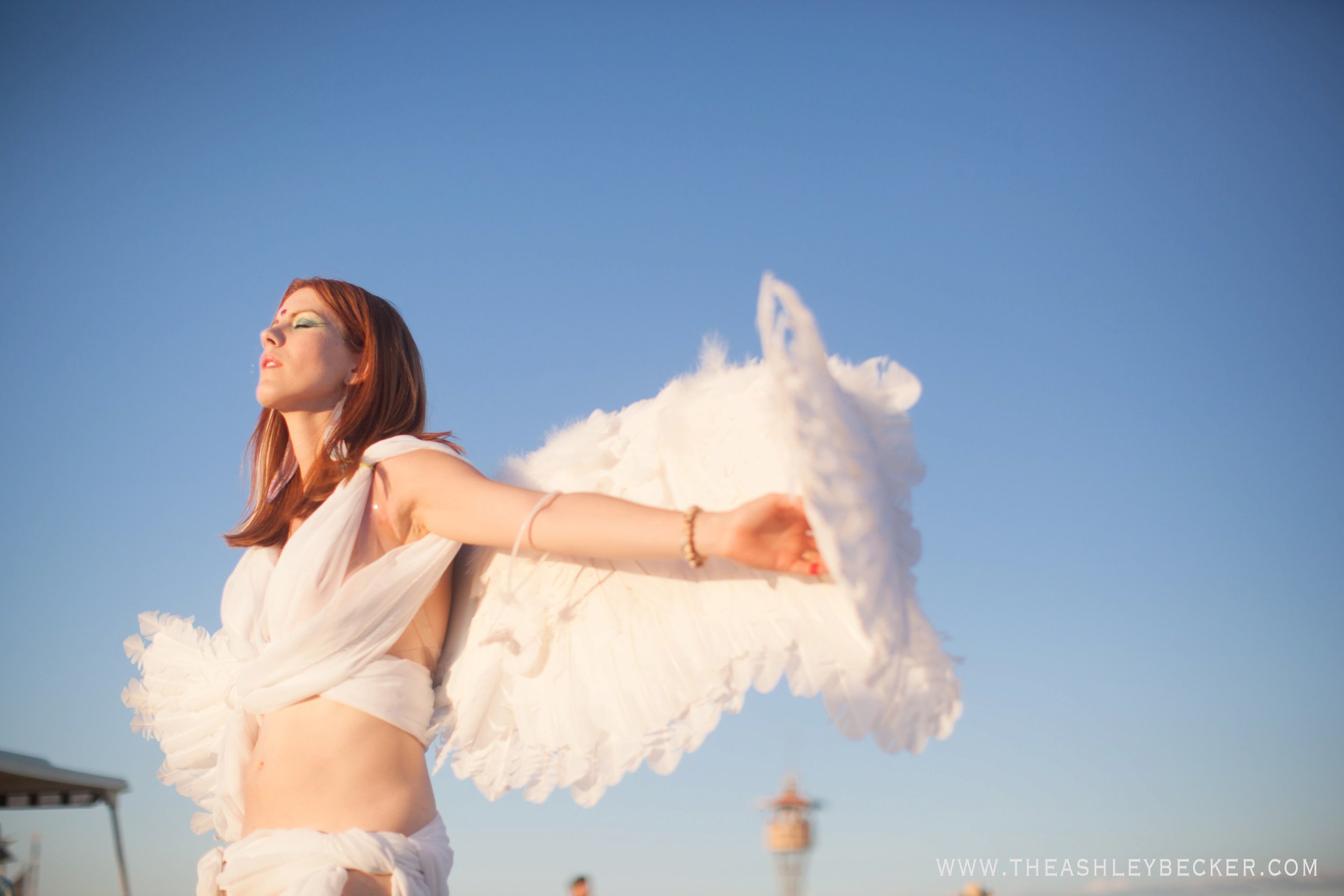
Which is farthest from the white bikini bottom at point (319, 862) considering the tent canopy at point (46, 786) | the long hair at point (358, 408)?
the tent canopy at point (46, 786)

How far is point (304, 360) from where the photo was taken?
2443 mm

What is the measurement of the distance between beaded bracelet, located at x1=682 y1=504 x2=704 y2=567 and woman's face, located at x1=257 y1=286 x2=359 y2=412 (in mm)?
1187

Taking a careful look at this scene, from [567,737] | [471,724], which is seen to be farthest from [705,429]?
[471,724]

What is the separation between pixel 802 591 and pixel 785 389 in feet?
1.80

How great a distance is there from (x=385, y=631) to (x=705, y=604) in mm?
720

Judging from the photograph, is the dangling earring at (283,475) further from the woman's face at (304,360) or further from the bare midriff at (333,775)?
the bare midriff at (333,775)

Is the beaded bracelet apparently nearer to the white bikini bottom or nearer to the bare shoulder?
the bare shoulder

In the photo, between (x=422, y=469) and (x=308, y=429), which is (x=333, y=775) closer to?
(x=422, y=469)

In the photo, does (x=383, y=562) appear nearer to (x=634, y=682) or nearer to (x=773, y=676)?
(x=634, y=682)

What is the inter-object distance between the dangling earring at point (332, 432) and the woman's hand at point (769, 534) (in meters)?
1.09

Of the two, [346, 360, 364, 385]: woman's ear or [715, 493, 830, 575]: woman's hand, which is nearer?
[715, 493, 830, 575]: woman's hand

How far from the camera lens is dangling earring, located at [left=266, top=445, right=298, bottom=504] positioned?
2.66 meters

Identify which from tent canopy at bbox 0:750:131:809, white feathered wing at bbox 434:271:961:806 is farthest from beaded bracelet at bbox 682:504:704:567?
tent canopy at bbox 0:750:131:809

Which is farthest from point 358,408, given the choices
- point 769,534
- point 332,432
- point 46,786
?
point 46,786
